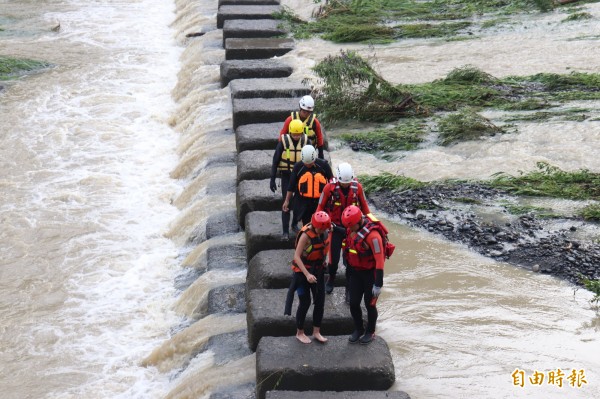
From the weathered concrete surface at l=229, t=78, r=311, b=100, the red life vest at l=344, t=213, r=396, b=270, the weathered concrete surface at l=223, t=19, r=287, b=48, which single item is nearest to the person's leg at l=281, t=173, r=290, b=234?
the red life vest at l=344, t=213, r=396, b=270

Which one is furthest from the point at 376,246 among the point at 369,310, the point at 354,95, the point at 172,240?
the point at 354,95

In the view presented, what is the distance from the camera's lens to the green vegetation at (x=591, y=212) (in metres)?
10.5

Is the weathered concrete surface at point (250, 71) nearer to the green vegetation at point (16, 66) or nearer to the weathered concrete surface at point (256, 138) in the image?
the weathered concrete surface at point (256, 138)

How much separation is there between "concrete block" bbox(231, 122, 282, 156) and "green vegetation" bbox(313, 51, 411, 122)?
167 centimetres

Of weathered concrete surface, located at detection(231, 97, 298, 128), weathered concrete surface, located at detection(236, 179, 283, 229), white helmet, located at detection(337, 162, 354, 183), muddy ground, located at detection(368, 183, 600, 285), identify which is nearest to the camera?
white helmet, located at detection(337, 162, 354, 183)

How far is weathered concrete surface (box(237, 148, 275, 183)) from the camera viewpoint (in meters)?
11.6

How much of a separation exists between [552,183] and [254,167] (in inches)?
159

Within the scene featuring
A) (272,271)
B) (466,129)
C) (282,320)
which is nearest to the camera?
(282,320)

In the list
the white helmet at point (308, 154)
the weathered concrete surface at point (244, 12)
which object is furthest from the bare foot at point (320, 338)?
the weathered concrete surface at point (244, 12)

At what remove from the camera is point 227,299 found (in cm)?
955

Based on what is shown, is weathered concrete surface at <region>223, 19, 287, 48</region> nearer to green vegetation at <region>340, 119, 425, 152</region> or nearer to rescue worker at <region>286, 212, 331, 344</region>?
green vegetation at <region>340, 119, 425, 152</region>

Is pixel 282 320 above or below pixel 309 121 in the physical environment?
below

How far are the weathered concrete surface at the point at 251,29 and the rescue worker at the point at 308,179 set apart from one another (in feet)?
35.0

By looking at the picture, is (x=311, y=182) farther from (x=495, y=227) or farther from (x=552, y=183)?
(x=552, y=183)
